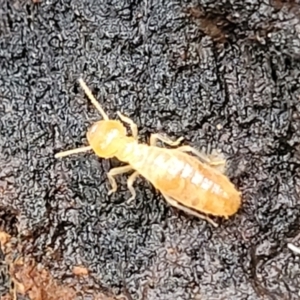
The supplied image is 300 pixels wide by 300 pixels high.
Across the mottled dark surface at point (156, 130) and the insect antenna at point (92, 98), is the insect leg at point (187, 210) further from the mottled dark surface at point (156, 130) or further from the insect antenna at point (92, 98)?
the insect antenna at point (92, 98)

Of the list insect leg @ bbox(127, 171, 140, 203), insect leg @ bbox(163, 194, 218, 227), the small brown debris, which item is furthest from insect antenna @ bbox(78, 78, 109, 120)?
the small brown debris

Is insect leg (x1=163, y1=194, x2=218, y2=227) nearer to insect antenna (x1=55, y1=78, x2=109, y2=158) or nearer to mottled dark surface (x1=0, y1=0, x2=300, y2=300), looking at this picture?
mottled dark surface (x1=0, y1=0, x2=300, y2=300)

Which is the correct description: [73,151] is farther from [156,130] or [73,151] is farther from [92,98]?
[156,130]

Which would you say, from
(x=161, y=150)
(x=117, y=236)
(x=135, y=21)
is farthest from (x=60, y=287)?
(x=135, y=21)

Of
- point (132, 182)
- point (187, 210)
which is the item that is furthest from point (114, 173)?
point (187, 210)

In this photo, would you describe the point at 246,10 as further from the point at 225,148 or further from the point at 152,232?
the point at 152,232
